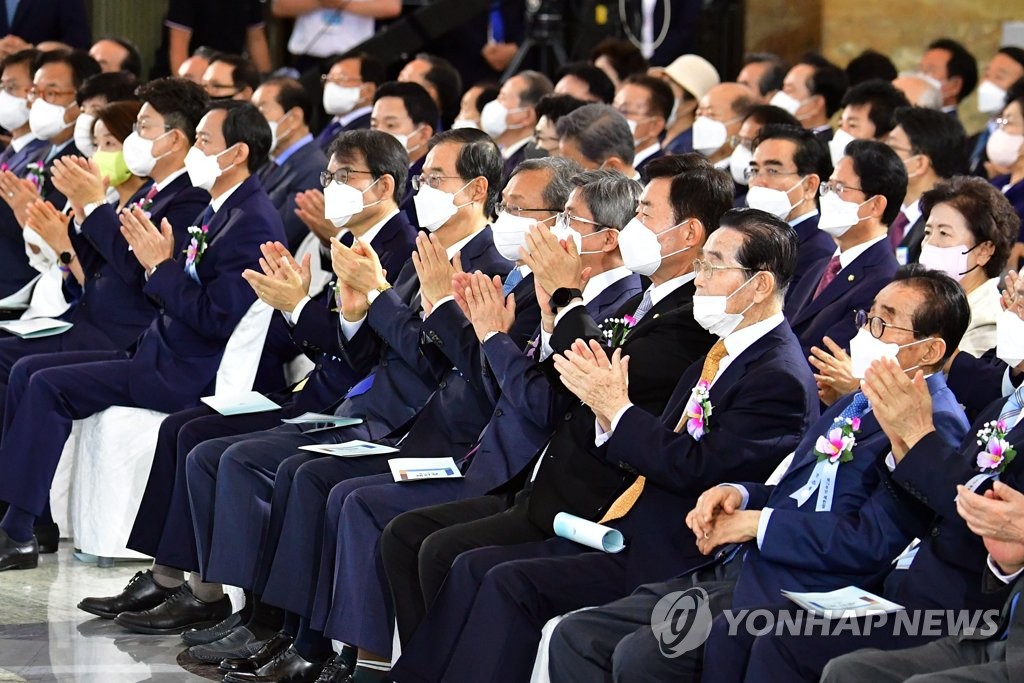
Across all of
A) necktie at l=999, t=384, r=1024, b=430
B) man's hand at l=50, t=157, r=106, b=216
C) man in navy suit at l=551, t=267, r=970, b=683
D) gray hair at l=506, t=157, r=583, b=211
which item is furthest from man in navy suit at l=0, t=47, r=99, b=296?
necktie at l=999, t=384, r=1024, b=430

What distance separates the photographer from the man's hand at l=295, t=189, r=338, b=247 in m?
6.07

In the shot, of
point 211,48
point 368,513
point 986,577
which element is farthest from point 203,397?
point 211,48

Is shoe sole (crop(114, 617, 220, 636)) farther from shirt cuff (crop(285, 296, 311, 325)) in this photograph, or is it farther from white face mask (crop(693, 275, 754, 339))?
white face mask (crop(693, 275, 754, 339))

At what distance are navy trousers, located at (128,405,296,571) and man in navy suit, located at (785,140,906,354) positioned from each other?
1.71m

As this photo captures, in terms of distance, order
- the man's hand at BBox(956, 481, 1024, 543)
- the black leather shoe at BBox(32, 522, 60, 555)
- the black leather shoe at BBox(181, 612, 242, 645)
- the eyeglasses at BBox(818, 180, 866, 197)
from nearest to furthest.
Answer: the man's hand at BBox(956, 481, 1024, 543)
the black leather shoe at BBox(181, 612, 242, 645)
the eyeglasses at BBox(818, 180, 866, 197)
the black leather shoe at BBox(32, 522, 60, 555)

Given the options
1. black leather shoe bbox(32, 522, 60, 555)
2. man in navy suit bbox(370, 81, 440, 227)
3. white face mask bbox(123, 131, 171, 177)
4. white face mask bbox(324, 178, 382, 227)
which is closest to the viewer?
white face mask bbox(324, 178, 382, 227)

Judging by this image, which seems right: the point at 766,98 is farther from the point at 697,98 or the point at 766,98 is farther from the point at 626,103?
the point at 626,103

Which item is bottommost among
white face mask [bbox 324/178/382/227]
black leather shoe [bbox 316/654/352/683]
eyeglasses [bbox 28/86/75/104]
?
black leather shoe [bbox 316/654/352/683]

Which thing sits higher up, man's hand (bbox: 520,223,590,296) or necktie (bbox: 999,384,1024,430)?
man's hand (bbox: 520,223,590,296)

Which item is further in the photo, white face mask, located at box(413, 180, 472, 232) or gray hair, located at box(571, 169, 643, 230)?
white face mask, located at box(413, 180, 472, 232)

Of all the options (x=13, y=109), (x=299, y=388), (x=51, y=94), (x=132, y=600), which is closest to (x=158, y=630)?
(x=132, y=600)

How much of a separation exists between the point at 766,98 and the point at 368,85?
75.5 inches

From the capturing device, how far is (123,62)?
28.9ft

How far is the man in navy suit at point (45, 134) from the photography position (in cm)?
711
